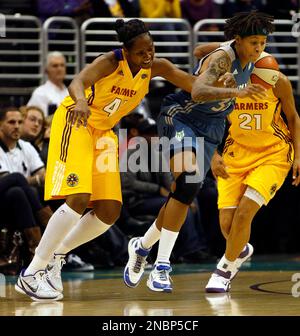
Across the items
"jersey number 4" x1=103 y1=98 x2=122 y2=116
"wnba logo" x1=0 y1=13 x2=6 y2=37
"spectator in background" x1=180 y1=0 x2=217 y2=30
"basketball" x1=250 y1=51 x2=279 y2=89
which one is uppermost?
"spectator in background" x1=180 y1=0 x2=217 y2=30

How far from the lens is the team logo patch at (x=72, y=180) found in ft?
21.6

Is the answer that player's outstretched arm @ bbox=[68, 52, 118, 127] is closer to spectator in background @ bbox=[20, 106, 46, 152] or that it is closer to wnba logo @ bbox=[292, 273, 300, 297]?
wnba logo @ bbox=[292, 273, 300, 297]

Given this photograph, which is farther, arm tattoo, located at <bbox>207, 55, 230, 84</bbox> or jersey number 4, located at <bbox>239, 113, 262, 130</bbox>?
jersey number 4, located at <bbox>239, 113, 262, 130</bbox>

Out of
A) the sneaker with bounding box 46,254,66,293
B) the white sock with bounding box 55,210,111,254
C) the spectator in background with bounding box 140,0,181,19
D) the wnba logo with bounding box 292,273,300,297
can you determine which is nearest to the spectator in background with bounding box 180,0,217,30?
the spectator in background with bounding box 140,0,181,19

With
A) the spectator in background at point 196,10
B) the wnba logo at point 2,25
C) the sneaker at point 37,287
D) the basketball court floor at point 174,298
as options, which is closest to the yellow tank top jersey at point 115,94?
the sneaker at point 37,287

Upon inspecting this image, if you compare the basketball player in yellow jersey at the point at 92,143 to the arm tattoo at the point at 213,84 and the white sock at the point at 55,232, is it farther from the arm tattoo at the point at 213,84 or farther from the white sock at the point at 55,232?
the arm tattoo at the point at 213,84

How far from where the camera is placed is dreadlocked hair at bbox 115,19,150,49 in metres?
6.67

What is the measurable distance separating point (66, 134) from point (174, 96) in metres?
1.02

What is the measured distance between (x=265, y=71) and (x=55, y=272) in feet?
7.05

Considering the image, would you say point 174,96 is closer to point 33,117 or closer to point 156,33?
point 33,117

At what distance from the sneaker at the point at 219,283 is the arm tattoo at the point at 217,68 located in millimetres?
1585

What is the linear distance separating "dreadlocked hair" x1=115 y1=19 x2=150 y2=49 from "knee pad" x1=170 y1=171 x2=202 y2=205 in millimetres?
998

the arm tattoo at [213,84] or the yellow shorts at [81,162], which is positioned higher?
the arm tattoo at [213,84]

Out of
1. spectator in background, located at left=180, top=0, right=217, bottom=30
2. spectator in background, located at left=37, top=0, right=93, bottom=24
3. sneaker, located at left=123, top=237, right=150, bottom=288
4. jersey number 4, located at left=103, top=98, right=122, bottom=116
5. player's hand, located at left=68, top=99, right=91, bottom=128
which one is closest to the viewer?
player's hand, located at left=68, top=99, right=91, bottom=128
